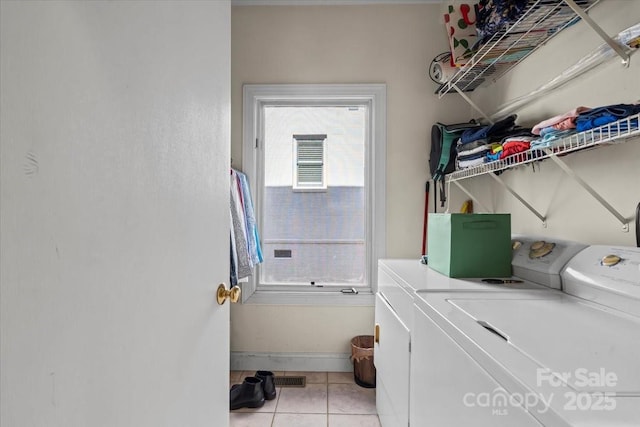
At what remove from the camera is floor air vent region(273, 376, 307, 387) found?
226 cm

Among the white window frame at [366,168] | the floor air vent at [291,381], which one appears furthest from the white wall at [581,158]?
the floor air vent at [291,381]

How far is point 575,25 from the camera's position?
1412mm

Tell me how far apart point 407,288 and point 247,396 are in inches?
54.2

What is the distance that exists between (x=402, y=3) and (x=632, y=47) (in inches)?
69.0

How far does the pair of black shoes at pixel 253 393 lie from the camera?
6.53 ft

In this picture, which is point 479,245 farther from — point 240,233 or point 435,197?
point 240,233

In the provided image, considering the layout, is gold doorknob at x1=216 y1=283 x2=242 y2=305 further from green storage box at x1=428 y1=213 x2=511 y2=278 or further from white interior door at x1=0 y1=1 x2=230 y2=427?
green storage box at x1=428 y1=213 x2=511 y2=278

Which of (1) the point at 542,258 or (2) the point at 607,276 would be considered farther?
(1) the point at 542,258

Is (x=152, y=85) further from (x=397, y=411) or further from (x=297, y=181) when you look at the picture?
(x=297, y=181)

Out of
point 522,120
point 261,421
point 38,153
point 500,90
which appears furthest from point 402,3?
point 261,421

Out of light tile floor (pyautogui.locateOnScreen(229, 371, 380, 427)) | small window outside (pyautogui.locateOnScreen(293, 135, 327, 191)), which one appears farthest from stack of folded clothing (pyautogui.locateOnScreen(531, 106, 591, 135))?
light tile floor (pyautogui.locateOnScreen(229, 371, 380, 427))

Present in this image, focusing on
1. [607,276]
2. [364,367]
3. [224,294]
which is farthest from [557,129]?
[364,367]

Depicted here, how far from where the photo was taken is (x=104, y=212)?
1.66 ft

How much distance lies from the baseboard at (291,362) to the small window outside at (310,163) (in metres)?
1.34
